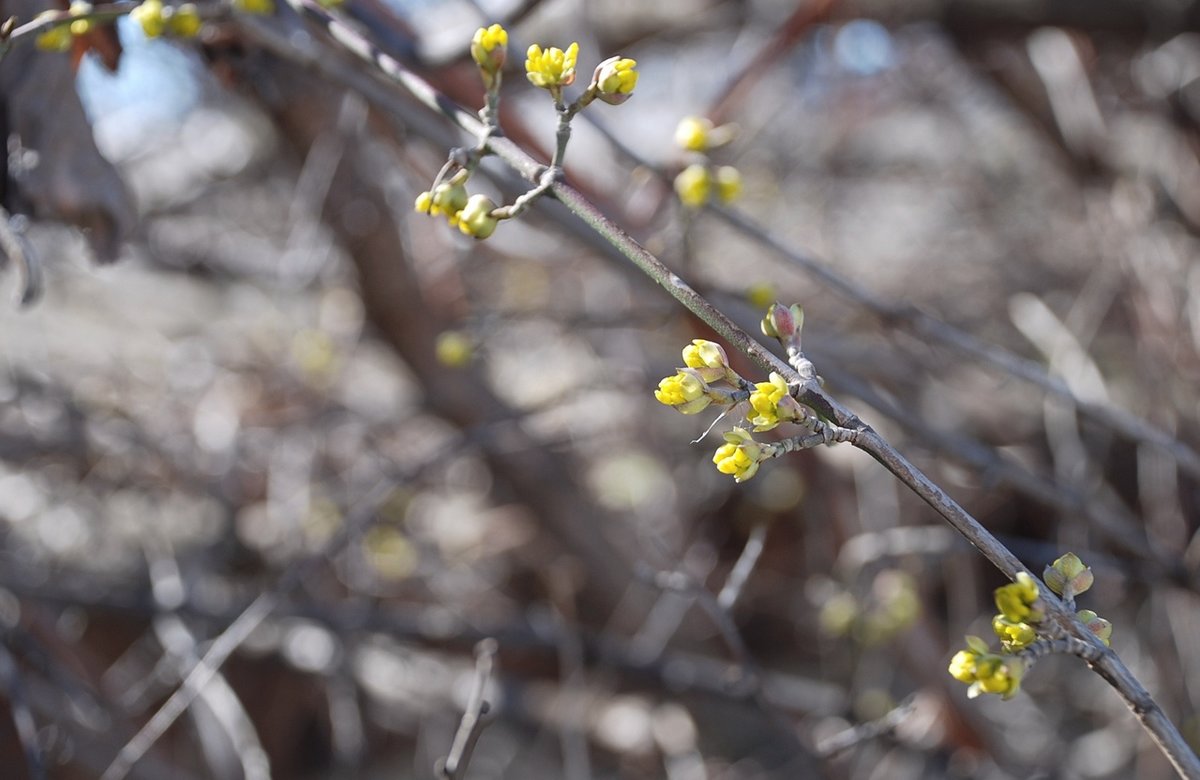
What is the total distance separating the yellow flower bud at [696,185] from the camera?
1.26 m

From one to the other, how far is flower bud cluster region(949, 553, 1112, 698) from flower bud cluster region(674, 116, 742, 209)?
0.68m

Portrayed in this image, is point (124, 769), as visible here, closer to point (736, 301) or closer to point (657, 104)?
point (736, 301)

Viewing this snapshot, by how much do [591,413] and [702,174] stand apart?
1837mm

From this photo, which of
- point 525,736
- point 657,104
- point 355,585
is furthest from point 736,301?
point 657,104

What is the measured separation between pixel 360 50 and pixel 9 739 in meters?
2.23

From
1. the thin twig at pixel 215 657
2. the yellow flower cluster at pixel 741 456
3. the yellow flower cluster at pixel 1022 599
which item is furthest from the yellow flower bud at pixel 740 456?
the thin twig at pixel 215 657

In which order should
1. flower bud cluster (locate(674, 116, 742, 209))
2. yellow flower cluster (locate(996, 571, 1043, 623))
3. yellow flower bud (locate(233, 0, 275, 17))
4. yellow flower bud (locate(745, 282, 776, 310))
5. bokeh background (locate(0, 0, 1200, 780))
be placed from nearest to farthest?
yellow flower cluster (locate(996, 571, 1043, 623)), yellow flower bud (locate(233, 0, 275, 17)), flower bud cluster (locate(674, 116, 742, 209)), yellow flower bud (locate(745, 282, 776, 310)), bokeh background (locate(0, 0, 1200, 780))

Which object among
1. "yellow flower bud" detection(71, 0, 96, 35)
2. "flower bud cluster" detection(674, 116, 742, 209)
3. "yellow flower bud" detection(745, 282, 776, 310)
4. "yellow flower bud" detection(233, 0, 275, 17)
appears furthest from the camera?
"yellow flower bud" detection(745, 282, 776, 310)

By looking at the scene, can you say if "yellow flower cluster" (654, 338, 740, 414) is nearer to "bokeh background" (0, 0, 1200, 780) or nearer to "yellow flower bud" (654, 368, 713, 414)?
"yellow flower bud" (654, 368, 713, 414)

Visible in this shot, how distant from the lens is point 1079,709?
2746 mm

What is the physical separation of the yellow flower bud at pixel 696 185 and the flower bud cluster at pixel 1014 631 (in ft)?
2.22

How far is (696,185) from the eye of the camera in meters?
1.25

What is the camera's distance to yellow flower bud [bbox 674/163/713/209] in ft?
4.12

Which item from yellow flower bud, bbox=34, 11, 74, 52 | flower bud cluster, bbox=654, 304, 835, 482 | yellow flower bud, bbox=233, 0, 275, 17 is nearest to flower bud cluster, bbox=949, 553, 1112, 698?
flower bud cluster, bbox=654, 304, 835, 482
